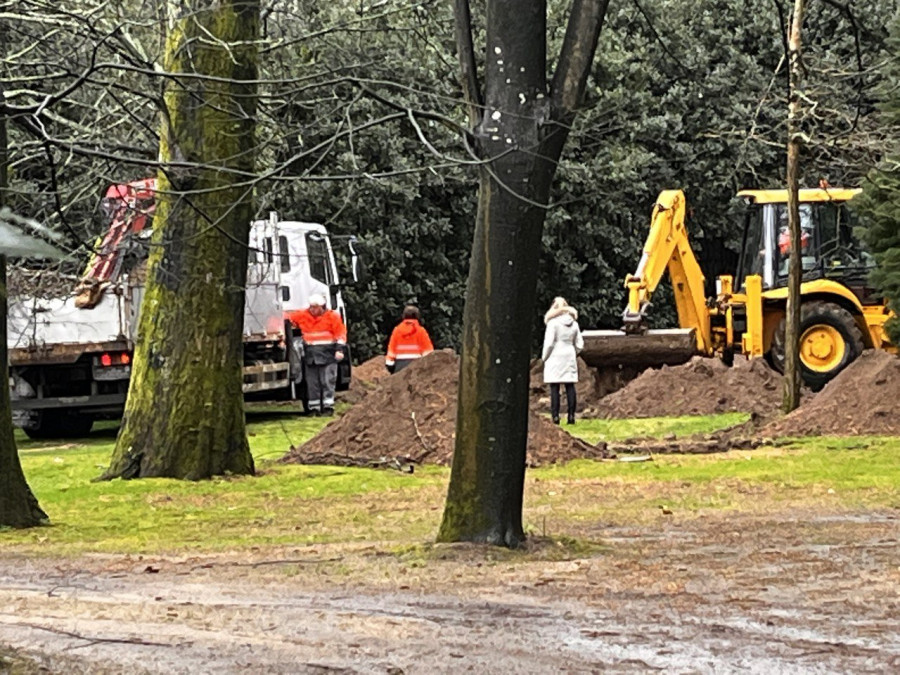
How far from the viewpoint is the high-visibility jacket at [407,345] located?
2730 centimetres

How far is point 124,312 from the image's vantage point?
24.1 metres

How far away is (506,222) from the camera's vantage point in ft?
34.4

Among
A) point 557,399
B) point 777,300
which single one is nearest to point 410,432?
point 557,399

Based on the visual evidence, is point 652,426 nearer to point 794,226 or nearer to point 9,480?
point 794,226

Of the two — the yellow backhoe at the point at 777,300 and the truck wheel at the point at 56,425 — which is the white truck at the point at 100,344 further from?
the yellow backhoe at the point at 777,300

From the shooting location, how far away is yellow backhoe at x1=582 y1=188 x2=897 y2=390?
30.4 metres

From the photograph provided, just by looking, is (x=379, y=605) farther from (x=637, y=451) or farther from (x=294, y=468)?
(x=637, y=451)

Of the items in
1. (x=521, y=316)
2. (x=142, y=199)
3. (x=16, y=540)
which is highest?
(x=142, y=199)

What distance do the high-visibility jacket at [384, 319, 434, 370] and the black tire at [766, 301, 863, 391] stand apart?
7147mm

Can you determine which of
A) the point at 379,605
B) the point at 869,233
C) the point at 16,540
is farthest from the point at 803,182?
the point at 379,605

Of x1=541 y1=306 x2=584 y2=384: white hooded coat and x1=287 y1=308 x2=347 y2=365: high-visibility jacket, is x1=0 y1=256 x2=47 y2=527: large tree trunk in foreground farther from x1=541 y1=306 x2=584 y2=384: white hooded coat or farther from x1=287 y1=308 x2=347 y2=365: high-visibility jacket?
x1=287 y1=308 x2=347 y2=365: high-visibility jacket

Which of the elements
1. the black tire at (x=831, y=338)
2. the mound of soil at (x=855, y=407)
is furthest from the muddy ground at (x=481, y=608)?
the black tire at (x=831, y=338)

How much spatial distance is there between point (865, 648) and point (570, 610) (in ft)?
5.41

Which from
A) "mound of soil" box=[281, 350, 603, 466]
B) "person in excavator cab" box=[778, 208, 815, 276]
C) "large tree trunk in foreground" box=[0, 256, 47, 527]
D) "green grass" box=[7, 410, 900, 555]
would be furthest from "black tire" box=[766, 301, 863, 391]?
"large tree trunk in foreground" box=[0, 256, 47, 527]
